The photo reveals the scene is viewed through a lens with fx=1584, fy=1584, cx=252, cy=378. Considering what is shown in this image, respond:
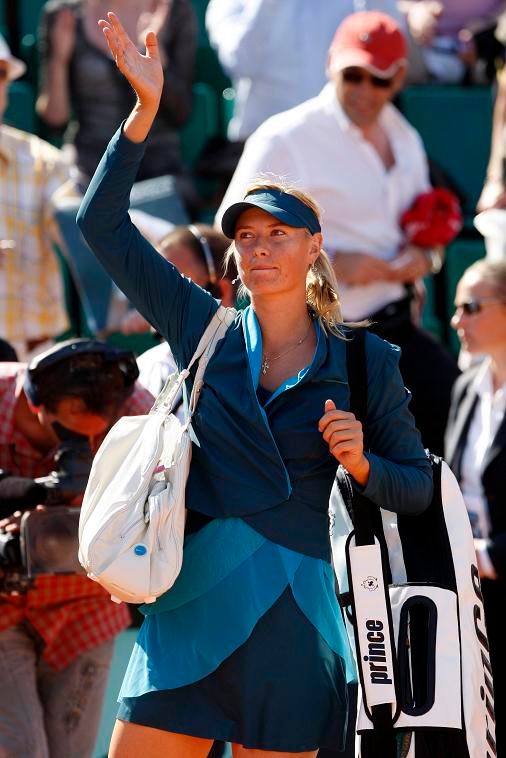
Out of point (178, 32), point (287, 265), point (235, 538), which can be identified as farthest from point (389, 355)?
point (178, 32)

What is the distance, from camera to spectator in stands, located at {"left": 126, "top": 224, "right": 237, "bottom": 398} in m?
4.20

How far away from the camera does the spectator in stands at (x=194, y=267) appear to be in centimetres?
420

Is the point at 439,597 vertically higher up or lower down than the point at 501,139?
lower down

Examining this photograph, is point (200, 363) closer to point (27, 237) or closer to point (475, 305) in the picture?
point (475, 305)

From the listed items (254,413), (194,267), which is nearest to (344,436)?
(254,413)

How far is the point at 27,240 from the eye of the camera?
19.7 ft

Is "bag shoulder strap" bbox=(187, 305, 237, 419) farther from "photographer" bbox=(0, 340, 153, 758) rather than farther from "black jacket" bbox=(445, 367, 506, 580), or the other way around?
"black jacket" bbox=(445, 367, 506, 580)

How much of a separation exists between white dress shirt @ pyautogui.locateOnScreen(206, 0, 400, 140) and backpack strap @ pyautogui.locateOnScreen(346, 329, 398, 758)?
376 centimetres

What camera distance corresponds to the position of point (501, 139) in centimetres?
659

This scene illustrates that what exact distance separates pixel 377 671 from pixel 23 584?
38.8 inches

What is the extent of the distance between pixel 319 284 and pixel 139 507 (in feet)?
2.10

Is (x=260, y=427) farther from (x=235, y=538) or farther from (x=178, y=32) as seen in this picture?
(x=178, y=32)

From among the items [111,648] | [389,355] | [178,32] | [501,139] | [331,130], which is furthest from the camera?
[178,32]

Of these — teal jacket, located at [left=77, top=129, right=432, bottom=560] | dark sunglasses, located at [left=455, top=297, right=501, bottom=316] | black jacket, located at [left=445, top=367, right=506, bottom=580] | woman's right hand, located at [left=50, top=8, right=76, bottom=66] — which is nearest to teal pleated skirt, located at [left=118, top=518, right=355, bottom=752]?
teal jacket, located at [left=77, top=129, right=432, bottom=560]
